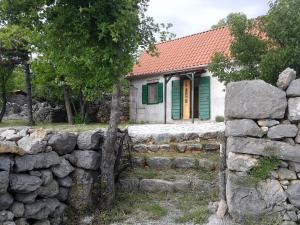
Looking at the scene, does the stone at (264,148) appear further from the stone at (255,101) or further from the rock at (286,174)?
the stone at (255,101)

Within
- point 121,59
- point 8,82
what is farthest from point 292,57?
point 8,82

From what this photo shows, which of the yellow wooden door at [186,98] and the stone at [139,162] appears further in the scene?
the yellow wooden door at [186,98]

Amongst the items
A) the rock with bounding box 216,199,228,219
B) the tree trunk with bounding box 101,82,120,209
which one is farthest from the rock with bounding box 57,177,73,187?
the rock with bounding box 216,199,228,219

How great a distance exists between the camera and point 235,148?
4941 millimetres

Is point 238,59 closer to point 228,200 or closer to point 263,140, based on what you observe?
point 263,140

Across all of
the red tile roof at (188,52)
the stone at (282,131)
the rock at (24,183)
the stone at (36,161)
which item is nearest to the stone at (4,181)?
the rock at (24,183)

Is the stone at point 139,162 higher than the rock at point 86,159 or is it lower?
lower

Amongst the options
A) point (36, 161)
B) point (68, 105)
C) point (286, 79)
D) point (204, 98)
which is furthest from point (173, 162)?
point (68, 105)

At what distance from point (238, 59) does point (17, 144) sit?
3.84 meters

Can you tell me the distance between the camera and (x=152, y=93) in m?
18.0

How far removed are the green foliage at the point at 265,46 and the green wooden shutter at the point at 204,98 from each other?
8.25m

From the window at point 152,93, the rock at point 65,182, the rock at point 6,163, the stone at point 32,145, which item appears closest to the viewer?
the rock at point 6,163

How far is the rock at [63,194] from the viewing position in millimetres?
5496

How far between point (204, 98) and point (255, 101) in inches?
423
